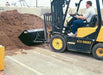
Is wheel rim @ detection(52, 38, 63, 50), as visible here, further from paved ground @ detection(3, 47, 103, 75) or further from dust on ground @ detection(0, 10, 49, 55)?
dust on ground @ detection(0, 10, 49, 55)

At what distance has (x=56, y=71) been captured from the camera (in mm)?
4895

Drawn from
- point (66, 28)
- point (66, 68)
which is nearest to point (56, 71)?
point (66, 68)

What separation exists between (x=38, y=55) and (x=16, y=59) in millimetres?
993

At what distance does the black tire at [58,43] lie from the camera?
698cm

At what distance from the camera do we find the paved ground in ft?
15.9

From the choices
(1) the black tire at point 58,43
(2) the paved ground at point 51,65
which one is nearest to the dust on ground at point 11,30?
(2) the paved ground at point 51,65

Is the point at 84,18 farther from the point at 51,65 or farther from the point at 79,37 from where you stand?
the point at 51,65

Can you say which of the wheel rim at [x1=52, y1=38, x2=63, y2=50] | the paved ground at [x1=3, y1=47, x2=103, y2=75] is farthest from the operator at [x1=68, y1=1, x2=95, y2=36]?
the paved ground at [x1=3, y1=47, x2=103, y2=75]

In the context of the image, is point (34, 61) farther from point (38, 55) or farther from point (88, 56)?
point (88, 56)

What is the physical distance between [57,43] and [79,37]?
3.58 ft

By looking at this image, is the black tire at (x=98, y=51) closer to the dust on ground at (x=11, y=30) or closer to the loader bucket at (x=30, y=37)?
the loader bucket at (x=30, y=37)

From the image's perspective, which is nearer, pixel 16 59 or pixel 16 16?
pixel 16 59

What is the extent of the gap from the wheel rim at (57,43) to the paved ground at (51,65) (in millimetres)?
394

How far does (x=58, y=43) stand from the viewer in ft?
23.4
